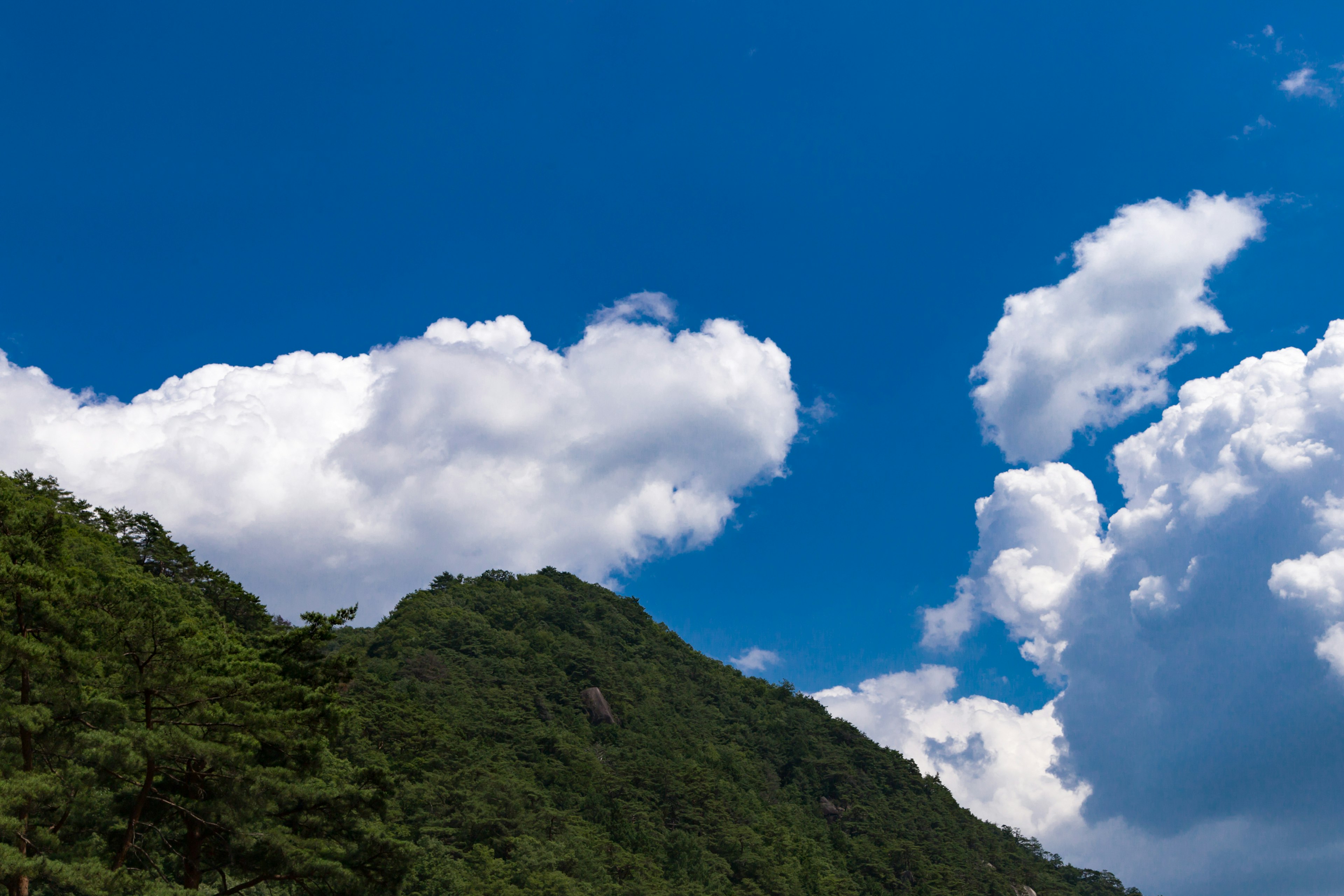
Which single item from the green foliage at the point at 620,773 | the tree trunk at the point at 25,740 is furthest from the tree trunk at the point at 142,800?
the green foliage at the point at 620,773

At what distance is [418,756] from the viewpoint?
55.3 meters

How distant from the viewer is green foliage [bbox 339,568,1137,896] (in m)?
50.7

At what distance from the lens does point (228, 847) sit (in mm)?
21109

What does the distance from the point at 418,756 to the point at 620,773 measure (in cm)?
2117

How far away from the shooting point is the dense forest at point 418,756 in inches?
709

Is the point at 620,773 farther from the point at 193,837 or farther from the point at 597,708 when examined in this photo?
the point at 193,837

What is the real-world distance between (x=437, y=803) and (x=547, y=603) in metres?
62.1

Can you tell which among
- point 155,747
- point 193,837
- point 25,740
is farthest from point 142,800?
point 25,740

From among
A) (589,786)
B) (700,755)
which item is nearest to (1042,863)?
(700,755)

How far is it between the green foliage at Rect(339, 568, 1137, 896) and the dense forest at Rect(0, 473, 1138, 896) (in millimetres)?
268

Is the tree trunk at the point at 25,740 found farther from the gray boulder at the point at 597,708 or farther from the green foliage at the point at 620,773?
the gray boulder at the point at 597,708

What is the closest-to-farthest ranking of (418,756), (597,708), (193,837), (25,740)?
(25,740) → (193,837) → (418,756) → (597,708)

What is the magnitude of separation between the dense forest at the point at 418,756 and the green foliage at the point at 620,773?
0.88 ft

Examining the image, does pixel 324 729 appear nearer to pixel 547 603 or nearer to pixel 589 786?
pixel 589 786
